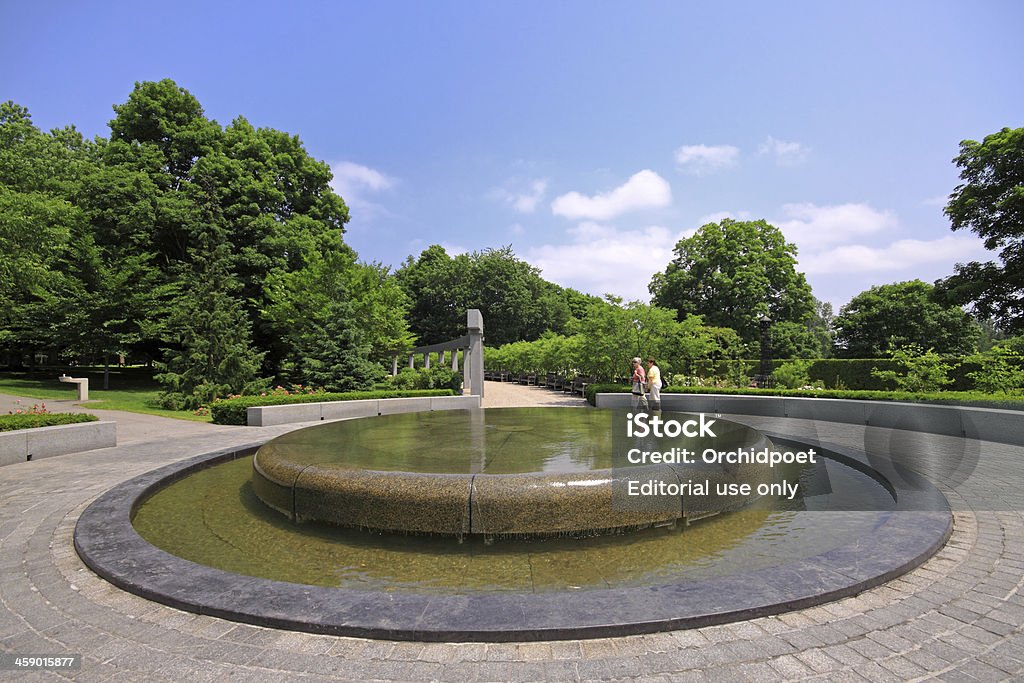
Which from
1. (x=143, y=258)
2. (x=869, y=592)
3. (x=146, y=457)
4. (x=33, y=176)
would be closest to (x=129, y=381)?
(x=143, y=258)

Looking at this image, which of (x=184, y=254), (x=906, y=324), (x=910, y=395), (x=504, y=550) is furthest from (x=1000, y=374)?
(x=184, y=254)

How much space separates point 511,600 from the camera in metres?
3.64

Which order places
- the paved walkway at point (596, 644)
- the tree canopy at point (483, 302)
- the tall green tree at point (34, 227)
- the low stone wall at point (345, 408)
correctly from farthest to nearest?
the tree canopy at point (483, 302), the tall green tree at point (34, 227), the low stone wall at point (345, 408), the paved walkway at point (596, 644)

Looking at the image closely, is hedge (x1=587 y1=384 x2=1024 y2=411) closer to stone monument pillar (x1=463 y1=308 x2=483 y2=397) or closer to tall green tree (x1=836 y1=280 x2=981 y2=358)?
stone monument pillar (x1=463 y1=308 x2=483 y2=397)

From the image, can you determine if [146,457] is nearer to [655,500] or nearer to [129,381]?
[655,500]

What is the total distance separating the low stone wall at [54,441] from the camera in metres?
9.76

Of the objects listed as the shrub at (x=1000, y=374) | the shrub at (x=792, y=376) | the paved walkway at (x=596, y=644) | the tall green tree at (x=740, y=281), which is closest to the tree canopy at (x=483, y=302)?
the tall green tree at (x=740, y=281)

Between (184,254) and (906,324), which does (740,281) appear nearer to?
(906,324)

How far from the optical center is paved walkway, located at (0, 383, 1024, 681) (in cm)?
296

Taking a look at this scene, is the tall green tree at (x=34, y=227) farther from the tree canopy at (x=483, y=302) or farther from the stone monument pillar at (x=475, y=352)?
the tree canopy at (x=483, y=302)

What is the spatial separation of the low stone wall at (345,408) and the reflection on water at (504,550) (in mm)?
8942

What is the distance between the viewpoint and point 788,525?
235 inches

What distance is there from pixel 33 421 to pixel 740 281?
51314 millimetres

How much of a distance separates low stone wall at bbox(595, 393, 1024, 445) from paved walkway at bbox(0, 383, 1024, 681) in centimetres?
880
